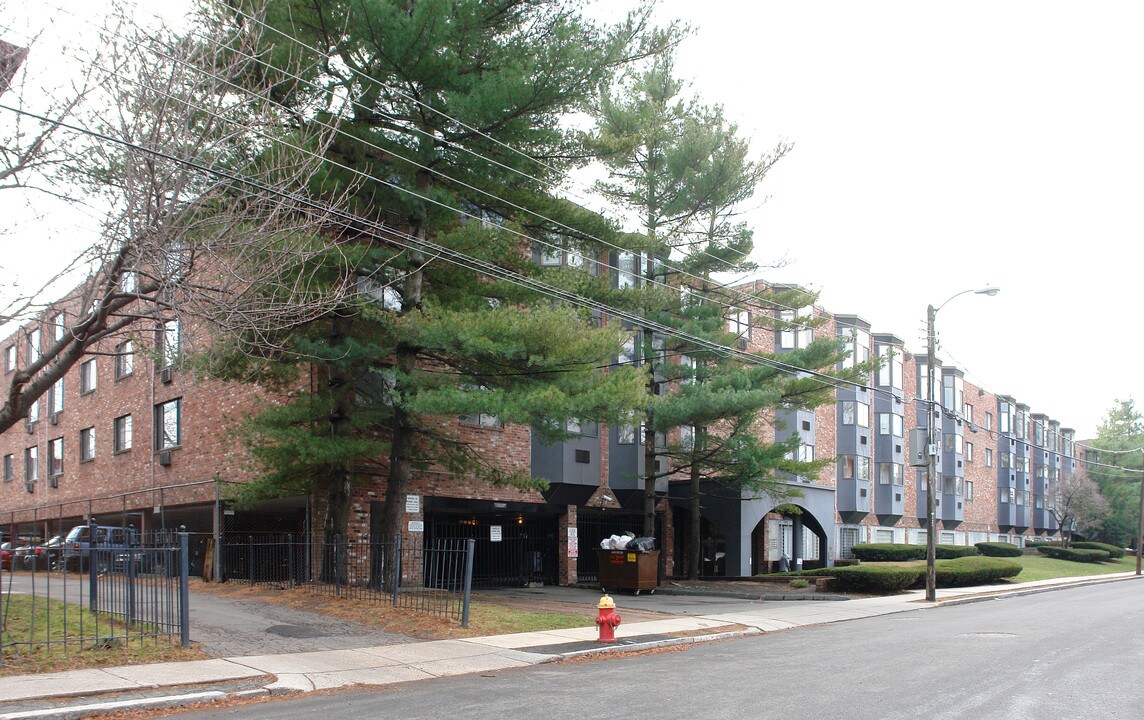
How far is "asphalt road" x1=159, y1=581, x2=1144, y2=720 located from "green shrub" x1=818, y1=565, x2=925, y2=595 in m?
10.5

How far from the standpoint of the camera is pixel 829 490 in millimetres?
38125

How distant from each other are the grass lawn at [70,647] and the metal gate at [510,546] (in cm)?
1510

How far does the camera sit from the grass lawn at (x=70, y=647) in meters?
10.9

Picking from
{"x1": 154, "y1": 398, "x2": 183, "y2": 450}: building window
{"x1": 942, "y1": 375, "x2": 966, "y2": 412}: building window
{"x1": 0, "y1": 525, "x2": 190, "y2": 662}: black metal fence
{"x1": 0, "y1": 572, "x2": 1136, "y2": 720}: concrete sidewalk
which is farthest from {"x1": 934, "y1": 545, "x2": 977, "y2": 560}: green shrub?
{"x1": 0, "y1": 525, "x2": 190, "y2": 662}: black metal fence

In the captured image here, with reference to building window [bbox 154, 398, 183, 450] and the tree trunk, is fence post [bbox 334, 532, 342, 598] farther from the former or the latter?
building window [bbox 154, 398, 183, 450]

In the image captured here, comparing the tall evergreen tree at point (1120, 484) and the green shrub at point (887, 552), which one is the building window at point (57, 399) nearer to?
the green shrub at point (887, 552)

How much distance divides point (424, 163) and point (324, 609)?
839 centimetres

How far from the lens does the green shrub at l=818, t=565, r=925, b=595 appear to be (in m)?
27.0

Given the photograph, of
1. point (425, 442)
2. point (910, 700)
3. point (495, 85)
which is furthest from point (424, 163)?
point (910, 700)

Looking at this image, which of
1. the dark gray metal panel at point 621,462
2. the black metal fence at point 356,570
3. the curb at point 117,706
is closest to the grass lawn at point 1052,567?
the dark gray metal panel at point 621,462

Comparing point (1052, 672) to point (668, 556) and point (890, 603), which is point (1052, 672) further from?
point (668, 556)

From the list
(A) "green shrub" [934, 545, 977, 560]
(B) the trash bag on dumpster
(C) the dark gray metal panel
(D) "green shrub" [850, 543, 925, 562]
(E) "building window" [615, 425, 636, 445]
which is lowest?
(A) "green shrub" [934, 545, 977, 560]

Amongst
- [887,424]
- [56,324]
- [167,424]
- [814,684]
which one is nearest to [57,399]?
[167,424]

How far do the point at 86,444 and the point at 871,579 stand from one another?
26.3 meters
